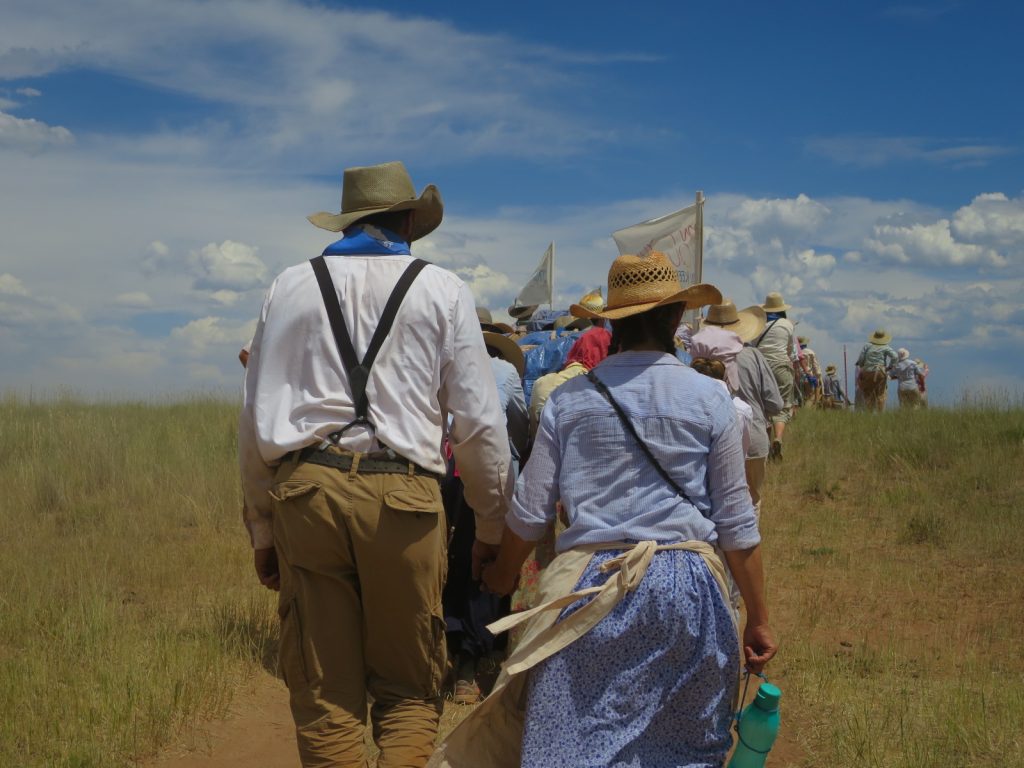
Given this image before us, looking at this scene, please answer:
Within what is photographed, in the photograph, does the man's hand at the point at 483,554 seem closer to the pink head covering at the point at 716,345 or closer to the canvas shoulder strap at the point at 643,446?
the canvas shoulder strap at the point at 643,446

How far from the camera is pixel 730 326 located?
8344mm

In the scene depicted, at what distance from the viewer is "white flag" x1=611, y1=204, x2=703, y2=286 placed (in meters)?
10.4

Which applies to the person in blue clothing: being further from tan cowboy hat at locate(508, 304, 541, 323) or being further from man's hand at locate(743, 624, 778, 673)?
tan cowboy hat at locate(508, 304, 541, 323)

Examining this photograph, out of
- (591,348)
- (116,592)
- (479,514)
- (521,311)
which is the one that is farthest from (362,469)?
(521,311)

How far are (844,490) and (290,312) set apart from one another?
8874 millimetres

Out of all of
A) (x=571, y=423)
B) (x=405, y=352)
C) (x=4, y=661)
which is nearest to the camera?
(x=571, y=423)

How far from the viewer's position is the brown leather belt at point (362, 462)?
3039 millimetres

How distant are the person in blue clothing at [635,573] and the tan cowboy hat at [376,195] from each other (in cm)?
84

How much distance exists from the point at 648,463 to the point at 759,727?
788 millimetres

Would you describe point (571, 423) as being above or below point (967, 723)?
above

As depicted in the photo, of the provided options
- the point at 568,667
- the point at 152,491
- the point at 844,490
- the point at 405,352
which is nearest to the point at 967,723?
the point at 568,667

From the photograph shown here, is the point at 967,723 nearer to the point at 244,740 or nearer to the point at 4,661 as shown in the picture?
the point at 244,740

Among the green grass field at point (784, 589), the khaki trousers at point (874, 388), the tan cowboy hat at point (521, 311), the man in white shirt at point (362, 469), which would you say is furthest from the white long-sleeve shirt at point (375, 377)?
the khaki trousers at point (874, 388)

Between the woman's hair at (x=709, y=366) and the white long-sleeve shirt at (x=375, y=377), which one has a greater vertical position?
the white long-sleeve shirt at (x=375, y=377)
